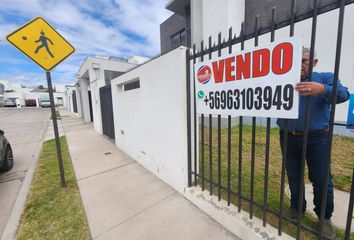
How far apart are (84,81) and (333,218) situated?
14641mm

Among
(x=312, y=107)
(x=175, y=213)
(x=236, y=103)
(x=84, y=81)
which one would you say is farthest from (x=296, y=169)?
(x=84, y=81)

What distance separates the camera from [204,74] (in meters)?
2.40

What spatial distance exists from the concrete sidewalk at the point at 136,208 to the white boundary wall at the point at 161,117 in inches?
12.0

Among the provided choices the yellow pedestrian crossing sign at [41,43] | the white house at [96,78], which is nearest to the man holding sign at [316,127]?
the yellow pedestrian crossing sign at [41,43]

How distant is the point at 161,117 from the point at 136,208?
1.54 meters

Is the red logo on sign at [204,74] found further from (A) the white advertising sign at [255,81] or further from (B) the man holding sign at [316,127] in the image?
(B) the man holding sign at [316,127]

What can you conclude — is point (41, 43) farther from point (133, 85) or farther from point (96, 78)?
point (96, 78)

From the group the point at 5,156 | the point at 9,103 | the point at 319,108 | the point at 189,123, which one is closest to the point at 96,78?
the point at 5,156

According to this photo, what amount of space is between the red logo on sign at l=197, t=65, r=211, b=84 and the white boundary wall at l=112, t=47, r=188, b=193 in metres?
0.34

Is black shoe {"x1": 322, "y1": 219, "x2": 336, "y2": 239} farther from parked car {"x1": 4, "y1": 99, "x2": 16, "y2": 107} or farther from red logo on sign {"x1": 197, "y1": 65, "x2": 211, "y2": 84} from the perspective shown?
parked car {"x1": 4, "y1": 99, "x2": 16, "y2": 107}

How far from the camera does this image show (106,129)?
786 cm

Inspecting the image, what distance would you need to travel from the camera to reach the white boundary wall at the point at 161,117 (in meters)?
2.85

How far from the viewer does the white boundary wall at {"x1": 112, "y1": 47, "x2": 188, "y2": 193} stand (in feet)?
9.36

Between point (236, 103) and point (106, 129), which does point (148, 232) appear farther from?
point (106, 129)
